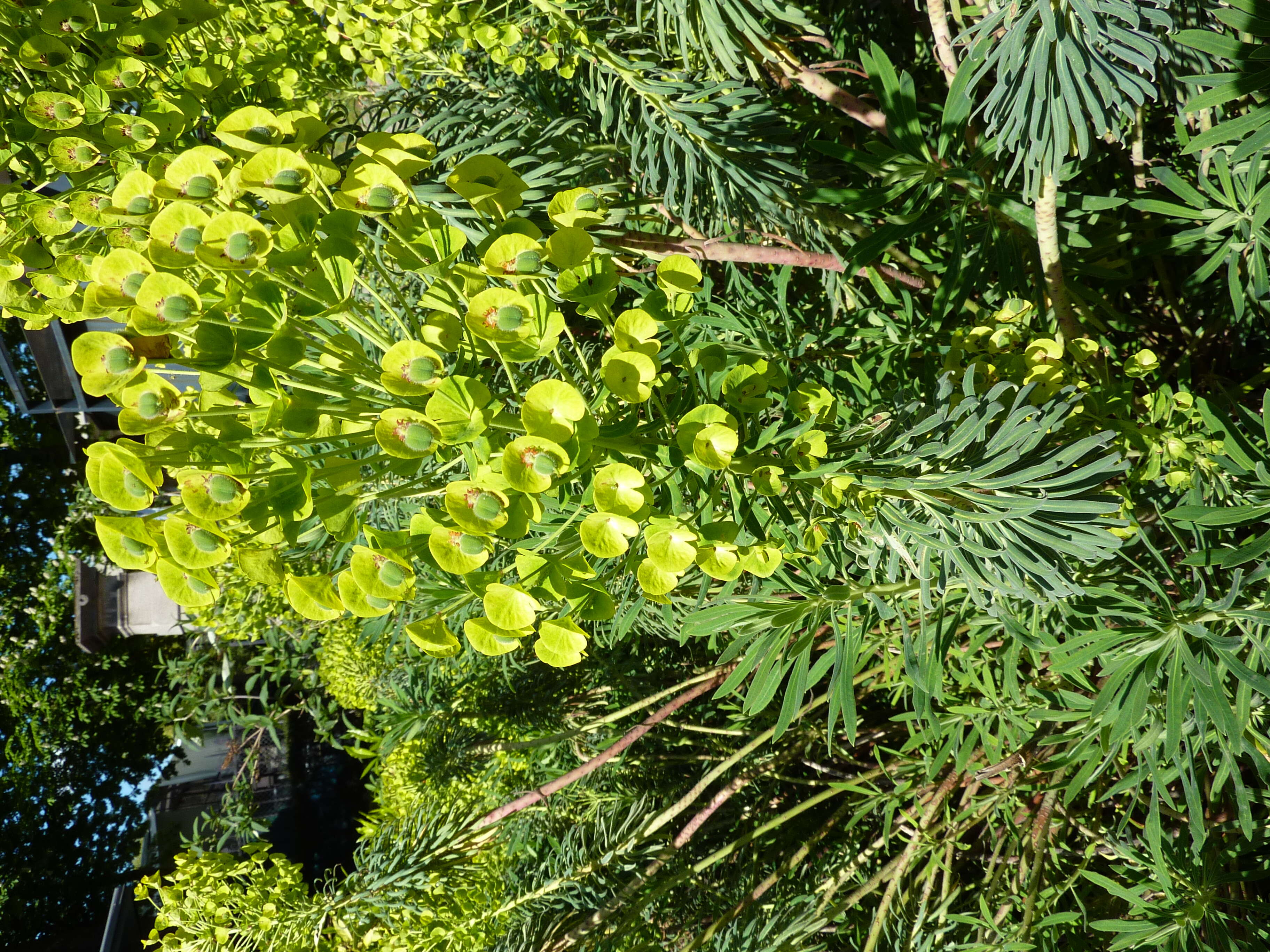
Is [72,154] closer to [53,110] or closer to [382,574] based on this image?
[53,110]

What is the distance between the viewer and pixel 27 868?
4996 mm

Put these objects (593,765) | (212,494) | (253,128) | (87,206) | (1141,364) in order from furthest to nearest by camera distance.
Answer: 1. (593,765)
2. (1141,364)
3. (87,206)
4. (253,128)
5. (212,494)

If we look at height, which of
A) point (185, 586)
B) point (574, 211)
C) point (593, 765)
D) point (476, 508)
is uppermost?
point (574, 211)

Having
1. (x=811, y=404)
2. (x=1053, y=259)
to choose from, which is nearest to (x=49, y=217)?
(x=811, y=404)

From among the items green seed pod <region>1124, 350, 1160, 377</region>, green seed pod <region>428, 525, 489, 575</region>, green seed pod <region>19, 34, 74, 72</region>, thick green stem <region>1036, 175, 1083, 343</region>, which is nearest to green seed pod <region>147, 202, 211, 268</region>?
green seed pod <region>428, 525, 489, 575</region>

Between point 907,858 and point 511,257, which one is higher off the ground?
point 511,257

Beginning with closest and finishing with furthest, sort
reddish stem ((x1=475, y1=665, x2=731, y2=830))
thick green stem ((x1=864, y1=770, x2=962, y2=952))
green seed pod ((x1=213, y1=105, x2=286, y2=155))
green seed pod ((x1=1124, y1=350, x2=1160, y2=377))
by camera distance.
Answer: green seed pod ((x1=213, y1=105, x2=286, y2=155)) → green seed pod ((x1=1124, y1=350, x2=1160, y2=377)) → thick green stem ((x1=864, y1=770, x2=962, y2=952)) → reddish stem ((x1=475, y1=665, x2=731, y2=830))

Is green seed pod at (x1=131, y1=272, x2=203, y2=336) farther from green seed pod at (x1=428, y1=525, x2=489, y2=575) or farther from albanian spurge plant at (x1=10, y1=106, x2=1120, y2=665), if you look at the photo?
green seed pod at (x1=428, y1=525, x2=489, y2=575)

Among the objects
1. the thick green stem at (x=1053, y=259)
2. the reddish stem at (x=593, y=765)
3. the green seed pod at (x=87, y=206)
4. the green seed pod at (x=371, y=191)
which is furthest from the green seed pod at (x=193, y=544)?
the reddish stem at (x=593, y=765)

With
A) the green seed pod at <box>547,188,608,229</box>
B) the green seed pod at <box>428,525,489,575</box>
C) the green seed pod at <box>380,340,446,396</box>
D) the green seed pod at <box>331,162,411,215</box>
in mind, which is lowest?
the green seed pod at <box>428,525,489,575</box>

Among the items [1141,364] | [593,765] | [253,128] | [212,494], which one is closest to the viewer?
[212,494]

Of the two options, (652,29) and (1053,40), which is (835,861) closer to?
(1053,40)

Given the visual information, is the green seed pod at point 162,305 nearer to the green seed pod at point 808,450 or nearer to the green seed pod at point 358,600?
the green seed pod at point 358,600

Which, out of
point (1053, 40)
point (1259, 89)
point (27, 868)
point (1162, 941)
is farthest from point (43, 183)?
point (27, 868)
